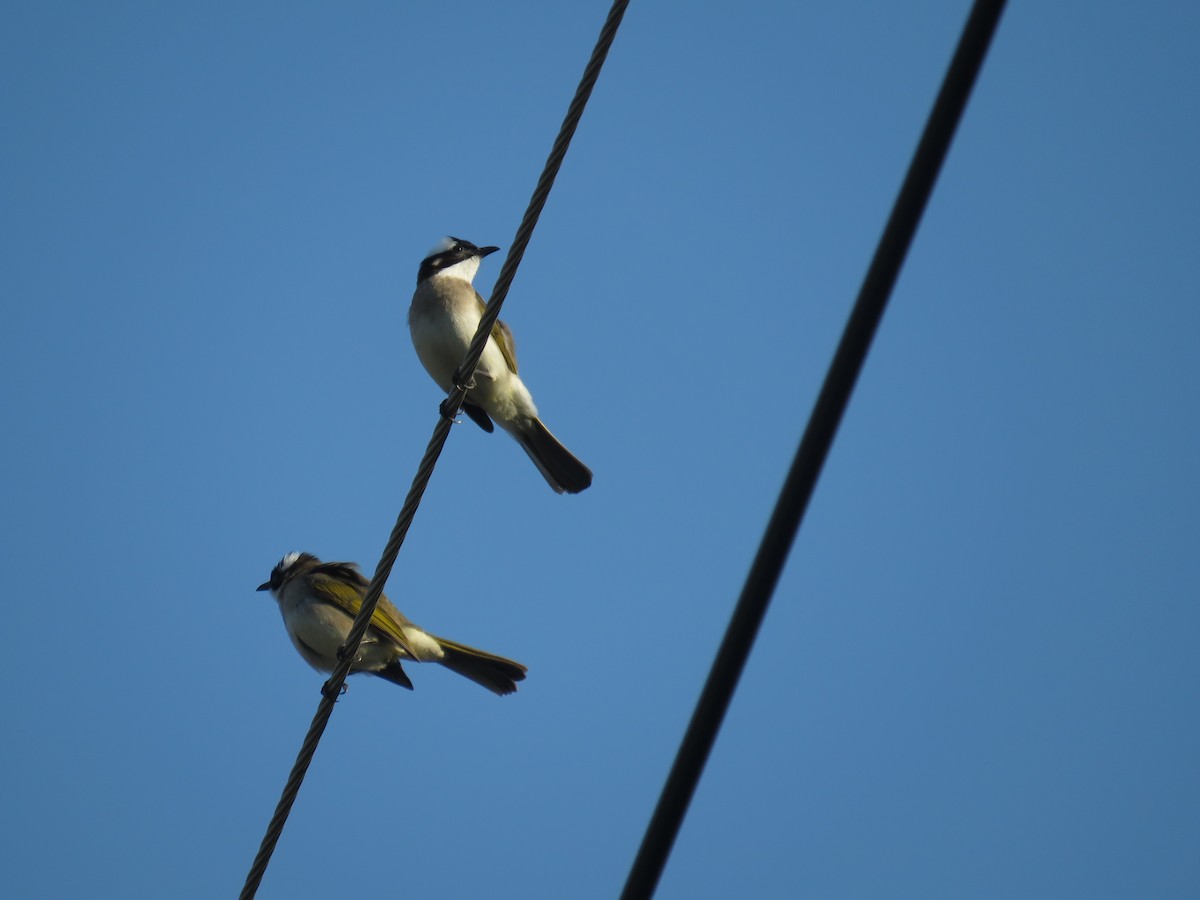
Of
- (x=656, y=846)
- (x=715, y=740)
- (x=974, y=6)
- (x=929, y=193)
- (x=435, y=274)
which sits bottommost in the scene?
(x=656, y=846)

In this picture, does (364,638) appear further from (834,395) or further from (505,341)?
(834,395)

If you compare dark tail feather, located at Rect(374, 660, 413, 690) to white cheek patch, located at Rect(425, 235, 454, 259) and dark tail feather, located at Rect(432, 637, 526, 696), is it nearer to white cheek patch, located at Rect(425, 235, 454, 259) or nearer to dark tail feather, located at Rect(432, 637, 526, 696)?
dark tail feather, located at Rect(432, 637, 526, 696)

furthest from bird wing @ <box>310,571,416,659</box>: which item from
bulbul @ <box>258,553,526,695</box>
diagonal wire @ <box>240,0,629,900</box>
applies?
diagonal wire @ <box>240,0,629,900</box>

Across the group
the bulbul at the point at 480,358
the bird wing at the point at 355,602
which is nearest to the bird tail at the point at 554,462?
the bulbul at the point at 480,358

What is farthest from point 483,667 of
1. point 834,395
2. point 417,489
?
point 834,395

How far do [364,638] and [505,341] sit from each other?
2.12 m

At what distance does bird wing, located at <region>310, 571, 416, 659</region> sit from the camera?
6719 mm

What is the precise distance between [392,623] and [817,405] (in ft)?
18.4

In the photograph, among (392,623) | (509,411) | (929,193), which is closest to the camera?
(929,193)

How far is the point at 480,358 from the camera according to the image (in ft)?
22.6

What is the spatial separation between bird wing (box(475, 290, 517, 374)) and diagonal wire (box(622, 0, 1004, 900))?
591cm

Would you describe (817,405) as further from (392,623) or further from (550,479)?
(550,479)

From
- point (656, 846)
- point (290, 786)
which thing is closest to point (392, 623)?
point (290, 786)

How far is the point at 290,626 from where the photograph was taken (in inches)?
283
